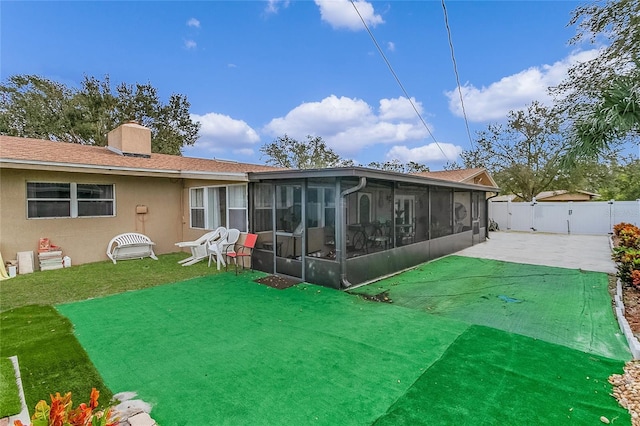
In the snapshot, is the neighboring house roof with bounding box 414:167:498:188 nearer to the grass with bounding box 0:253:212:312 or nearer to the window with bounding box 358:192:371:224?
the window with bounding box 358:192:371:224

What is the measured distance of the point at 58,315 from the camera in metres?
4.43

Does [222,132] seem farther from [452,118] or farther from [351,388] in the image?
[351,388]

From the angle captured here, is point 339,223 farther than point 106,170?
No

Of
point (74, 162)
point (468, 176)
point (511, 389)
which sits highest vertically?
point (468, 176)

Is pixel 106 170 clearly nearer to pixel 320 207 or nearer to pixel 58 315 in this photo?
pixel 58 315

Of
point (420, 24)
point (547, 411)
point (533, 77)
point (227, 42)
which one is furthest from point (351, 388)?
point (533, 77)

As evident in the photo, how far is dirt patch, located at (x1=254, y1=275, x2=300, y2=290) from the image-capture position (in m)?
5.99

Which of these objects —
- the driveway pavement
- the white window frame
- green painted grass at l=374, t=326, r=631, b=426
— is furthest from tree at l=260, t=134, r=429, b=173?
green painted grass at l=374, t=326, r=631, b=426

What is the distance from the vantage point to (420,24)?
27.4ft

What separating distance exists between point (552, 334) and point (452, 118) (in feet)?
39.4

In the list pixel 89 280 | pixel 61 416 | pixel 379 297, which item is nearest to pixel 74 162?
pixel 89 280

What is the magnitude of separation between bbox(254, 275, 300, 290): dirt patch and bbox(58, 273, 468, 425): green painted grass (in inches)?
23.6

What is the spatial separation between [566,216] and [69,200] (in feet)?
64.7

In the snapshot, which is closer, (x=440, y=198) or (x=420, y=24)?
(x=420, y=24)
